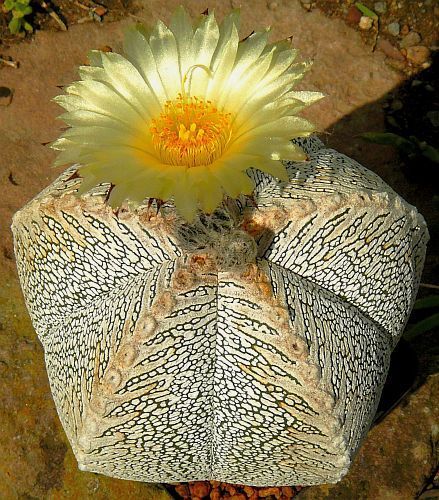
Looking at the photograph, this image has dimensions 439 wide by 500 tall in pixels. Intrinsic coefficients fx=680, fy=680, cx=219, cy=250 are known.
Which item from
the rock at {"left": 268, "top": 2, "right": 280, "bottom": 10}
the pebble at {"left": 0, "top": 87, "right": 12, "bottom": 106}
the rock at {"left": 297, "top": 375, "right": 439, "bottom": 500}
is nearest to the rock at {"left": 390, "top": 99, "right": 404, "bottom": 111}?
the rock at {"left": 268, "top": 2, "right": 280, "bottom": 10}

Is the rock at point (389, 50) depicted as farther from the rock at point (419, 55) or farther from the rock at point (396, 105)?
the rock at point (396, 105)

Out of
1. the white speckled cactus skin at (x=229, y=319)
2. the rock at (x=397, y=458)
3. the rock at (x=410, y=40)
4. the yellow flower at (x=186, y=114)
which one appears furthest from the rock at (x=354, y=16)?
the yellow flower at (x=186, y=114)

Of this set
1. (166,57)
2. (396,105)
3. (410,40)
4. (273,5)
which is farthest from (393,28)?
(166,57)

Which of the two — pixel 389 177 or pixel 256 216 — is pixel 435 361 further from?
pixel 256 216

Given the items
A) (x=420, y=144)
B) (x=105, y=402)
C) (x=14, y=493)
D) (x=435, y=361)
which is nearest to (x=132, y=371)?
(x=105, y=402)

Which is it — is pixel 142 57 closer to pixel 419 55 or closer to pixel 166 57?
pixel 166 57

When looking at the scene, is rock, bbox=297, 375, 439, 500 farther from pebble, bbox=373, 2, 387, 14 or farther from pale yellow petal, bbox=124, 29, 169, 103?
pebble, bbox=373, 2, 387, 14
